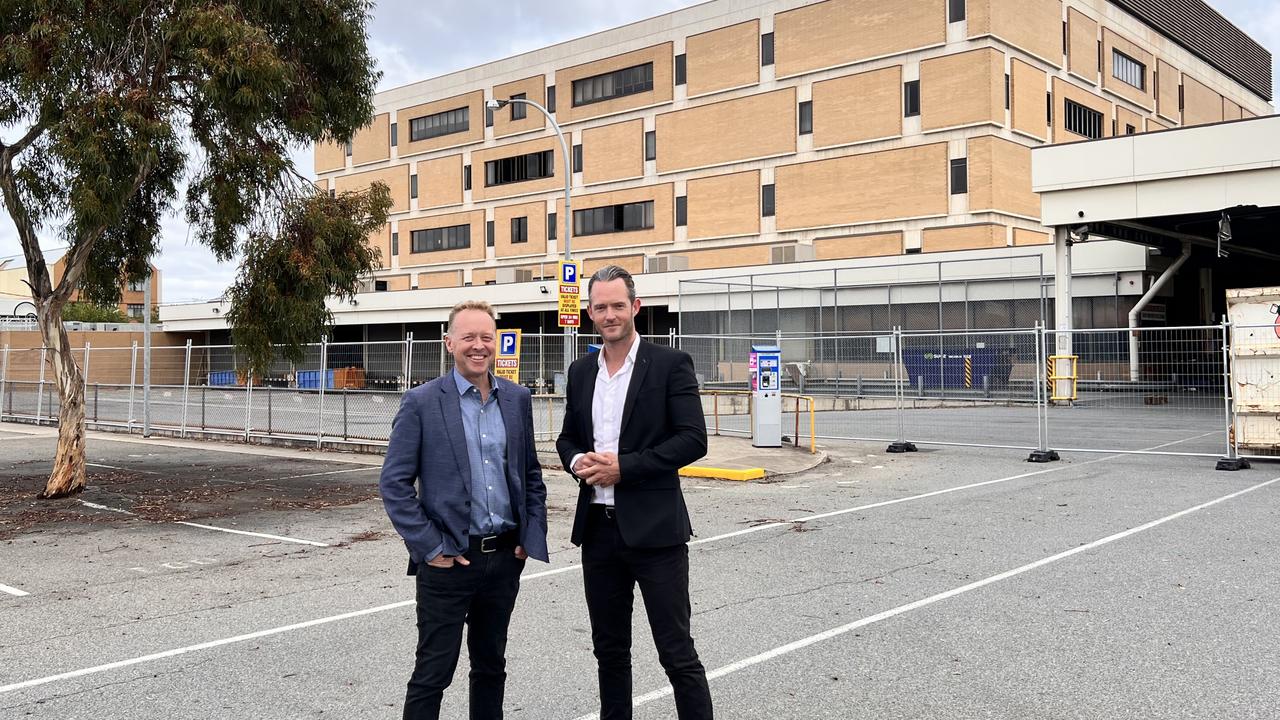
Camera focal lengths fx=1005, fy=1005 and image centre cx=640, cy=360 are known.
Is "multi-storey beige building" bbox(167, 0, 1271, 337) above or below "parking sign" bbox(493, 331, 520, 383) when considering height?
above

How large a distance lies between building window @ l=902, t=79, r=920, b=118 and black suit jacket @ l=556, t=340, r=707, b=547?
134 feet

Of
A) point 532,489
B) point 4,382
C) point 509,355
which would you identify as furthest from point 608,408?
point 4,382

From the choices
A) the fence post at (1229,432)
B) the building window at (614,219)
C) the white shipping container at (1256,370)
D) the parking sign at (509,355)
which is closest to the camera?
the fence post at (1229,432)

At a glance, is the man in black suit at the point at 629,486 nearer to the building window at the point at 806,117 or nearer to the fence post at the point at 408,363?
the fence post at the point at 408,363

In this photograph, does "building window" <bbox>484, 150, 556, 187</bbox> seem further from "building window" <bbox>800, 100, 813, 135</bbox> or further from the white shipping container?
the white shipping container

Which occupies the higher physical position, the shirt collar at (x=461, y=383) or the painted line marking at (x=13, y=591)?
the shirt collar at (x=461, y=383)

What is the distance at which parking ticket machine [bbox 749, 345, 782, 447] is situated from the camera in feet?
57.6

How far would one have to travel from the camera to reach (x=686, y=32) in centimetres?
4925

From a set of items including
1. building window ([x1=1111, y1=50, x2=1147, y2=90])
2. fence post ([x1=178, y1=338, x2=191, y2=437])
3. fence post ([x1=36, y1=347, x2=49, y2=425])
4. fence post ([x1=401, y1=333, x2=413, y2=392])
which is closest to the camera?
fence post ([x1=401, y1=333, x2=413, y2=392])

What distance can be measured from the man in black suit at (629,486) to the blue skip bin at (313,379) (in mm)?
16251

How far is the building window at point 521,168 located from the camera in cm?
5462

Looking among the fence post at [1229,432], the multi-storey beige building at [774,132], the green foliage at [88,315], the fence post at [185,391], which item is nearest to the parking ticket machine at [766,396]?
the fence post at [1229,432]

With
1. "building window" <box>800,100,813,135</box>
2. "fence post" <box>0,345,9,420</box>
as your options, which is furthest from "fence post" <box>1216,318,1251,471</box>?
"building window" <box>800,100,813,135</box>

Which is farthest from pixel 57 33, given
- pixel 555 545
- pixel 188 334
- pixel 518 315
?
pixel 188 334
